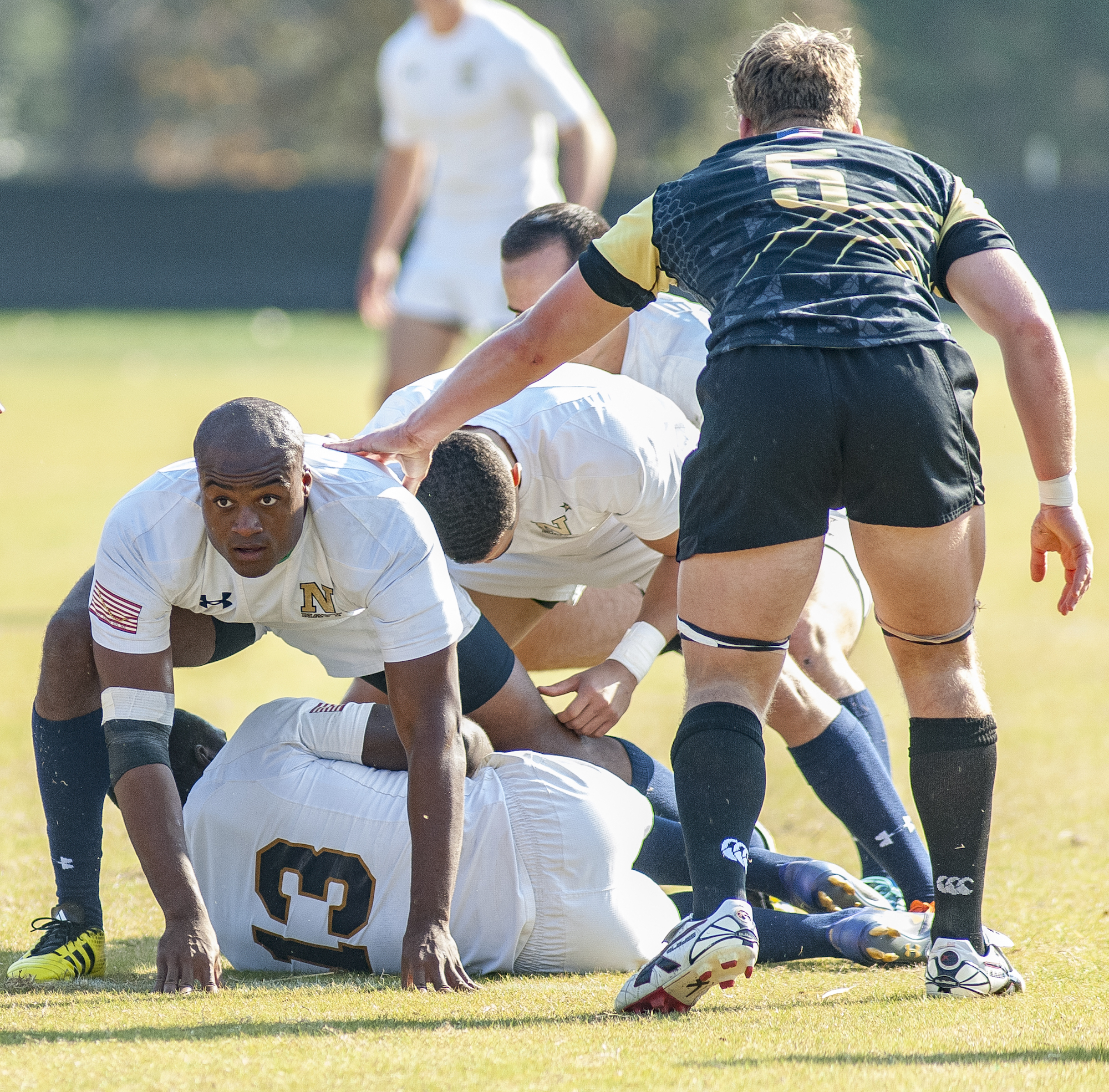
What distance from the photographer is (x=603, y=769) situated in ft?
11.6

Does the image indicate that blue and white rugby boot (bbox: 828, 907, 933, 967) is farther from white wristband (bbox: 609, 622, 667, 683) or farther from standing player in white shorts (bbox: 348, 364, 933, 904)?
white wristband (bbox: 609, 622, 667, 683)

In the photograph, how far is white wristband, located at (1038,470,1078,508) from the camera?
301 centimetres

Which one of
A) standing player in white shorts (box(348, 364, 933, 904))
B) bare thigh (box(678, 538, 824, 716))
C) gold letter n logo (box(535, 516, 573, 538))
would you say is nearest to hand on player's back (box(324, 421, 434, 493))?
standing player in white shorts (box(348, 364, 933, 904))

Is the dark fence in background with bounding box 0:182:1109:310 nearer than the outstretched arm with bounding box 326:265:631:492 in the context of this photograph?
No

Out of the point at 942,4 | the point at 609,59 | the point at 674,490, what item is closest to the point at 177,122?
the point at 609,59

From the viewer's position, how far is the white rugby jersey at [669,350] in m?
4.57

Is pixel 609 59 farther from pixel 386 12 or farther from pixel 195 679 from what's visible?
pixel 195 679

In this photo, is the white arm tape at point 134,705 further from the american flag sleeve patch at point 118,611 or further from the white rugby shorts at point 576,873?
the white rugby shorts at point 576,873

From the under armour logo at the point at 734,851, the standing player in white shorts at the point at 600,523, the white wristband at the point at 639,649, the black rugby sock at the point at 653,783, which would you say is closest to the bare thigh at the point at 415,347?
the standing player in white shorts at the point at 600,523

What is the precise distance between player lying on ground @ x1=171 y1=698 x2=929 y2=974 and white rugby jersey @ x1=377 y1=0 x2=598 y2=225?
16.7 feet

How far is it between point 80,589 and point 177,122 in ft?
120

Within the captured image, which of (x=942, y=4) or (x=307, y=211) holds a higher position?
(x=942, y=4)

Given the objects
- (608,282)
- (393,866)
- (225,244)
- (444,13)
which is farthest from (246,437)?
(225,244)

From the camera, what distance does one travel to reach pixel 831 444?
2.85 m
